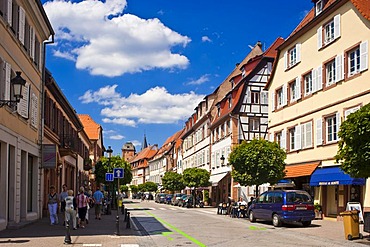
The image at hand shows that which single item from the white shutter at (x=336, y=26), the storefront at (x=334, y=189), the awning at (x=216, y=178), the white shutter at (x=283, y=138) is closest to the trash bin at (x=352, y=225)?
the storefront at (x=334, y=189)

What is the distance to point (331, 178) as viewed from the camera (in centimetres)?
2647

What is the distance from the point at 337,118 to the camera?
27516mm

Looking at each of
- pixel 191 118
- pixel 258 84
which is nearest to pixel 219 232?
pixel 258 84

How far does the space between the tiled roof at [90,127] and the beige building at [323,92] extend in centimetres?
4923

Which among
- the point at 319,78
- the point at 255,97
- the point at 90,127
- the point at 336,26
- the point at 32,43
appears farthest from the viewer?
the point at 90,127

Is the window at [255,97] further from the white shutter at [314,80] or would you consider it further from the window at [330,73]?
the window at [330,73]

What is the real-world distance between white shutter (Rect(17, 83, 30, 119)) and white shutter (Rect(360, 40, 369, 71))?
15194 mm

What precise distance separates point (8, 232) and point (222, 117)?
33.1 m

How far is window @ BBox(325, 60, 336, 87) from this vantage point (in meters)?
28.3

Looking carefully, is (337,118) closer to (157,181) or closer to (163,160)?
(163,160)

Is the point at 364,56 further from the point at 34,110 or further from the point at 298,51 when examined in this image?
the point at 34,110

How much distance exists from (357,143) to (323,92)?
13.1 meters

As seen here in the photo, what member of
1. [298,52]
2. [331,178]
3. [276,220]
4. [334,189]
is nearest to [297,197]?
[276,220]

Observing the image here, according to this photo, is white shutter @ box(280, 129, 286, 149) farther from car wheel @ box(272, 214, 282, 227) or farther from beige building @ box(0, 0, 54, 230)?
beige building @ box(0, 0, 54, 230)
